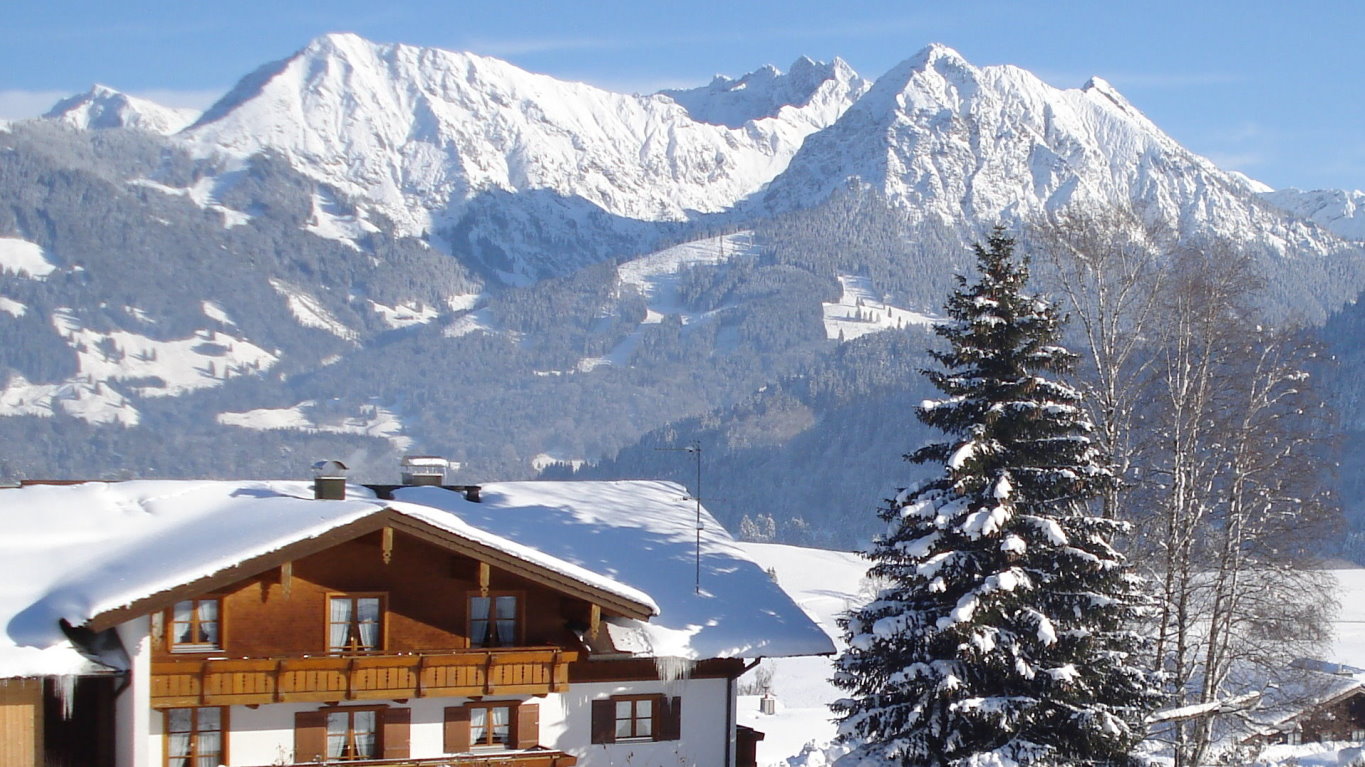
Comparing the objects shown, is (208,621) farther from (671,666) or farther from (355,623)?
(671,666)

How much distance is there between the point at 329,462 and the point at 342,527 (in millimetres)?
5719

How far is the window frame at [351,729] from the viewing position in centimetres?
2622

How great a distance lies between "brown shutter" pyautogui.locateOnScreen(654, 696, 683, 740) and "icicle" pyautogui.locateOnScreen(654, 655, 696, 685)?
1.43ft

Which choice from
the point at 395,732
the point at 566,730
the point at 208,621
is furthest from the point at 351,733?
the point at 566,730

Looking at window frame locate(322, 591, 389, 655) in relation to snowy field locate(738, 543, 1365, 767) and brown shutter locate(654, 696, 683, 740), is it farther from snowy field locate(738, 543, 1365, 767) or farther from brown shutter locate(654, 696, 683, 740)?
snowy field locate(738, 543, 1365, 767)

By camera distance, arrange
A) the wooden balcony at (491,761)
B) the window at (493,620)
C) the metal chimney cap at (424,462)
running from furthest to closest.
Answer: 1. the metal chimney cap at (424,462)
2. the window at (493,620)
3. the wooden balcony at (491,761)

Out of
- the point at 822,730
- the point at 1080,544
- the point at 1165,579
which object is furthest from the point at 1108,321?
the point at 822,730

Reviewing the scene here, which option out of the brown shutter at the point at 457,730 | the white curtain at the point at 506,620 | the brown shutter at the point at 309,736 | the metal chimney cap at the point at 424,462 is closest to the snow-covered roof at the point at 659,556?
the metal chimney cap at the point at 424,462

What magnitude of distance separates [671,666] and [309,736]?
6180mm

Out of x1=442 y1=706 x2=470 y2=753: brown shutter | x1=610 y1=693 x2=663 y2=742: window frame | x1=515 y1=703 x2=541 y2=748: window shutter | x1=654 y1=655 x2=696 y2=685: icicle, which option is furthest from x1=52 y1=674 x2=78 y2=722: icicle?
x1=654 y1=655 x2=696 y2=685: icicle

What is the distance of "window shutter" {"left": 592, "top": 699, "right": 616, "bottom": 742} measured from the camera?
1112 inches

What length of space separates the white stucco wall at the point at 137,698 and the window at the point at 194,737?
547 mm

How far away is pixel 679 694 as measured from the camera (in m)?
28.8

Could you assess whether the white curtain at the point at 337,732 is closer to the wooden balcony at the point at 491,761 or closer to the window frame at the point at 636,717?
the wooden balcony at the point at 491,761
